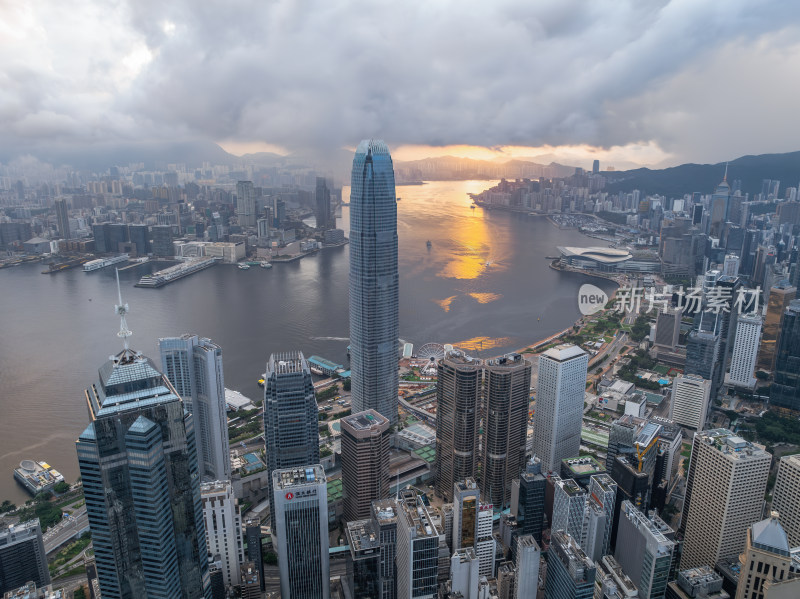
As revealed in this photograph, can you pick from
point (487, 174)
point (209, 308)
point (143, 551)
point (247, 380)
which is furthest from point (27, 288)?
point (487, 174)

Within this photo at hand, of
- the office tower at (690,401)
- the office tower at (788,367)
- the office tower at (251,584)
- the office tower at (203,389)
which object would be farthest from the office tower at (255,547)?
the office tower at (788,367)

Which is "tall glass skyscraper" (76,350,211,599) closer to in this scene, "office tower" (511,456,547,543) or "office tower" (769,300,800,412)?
"office tower" (511,456,547,543)

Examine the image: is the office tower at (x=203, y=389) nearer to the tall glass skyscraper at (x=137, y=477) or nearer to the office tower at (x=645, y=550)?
the tall glass skyscraper at (x=137, y=477)

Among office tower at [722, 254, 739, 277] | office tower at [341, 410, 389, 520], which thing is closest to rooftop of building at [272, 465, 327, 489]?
office tower at [341, 410, 389, 520]

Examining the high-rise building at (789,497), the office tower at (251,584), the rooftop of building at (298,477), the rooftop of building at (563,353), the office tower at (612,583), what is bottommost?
the office tower at (251,584)

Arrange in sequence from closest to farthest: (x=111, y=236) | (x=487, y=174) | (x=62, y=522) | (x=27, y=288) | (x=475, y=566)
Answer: (x=475, y=566)
(x=62, y=522)
(x=27, y=288)
(x=111, y=236)
(x=487, y=174)

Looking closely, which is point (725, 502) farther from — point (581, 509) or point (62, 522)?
point (62, 522)
